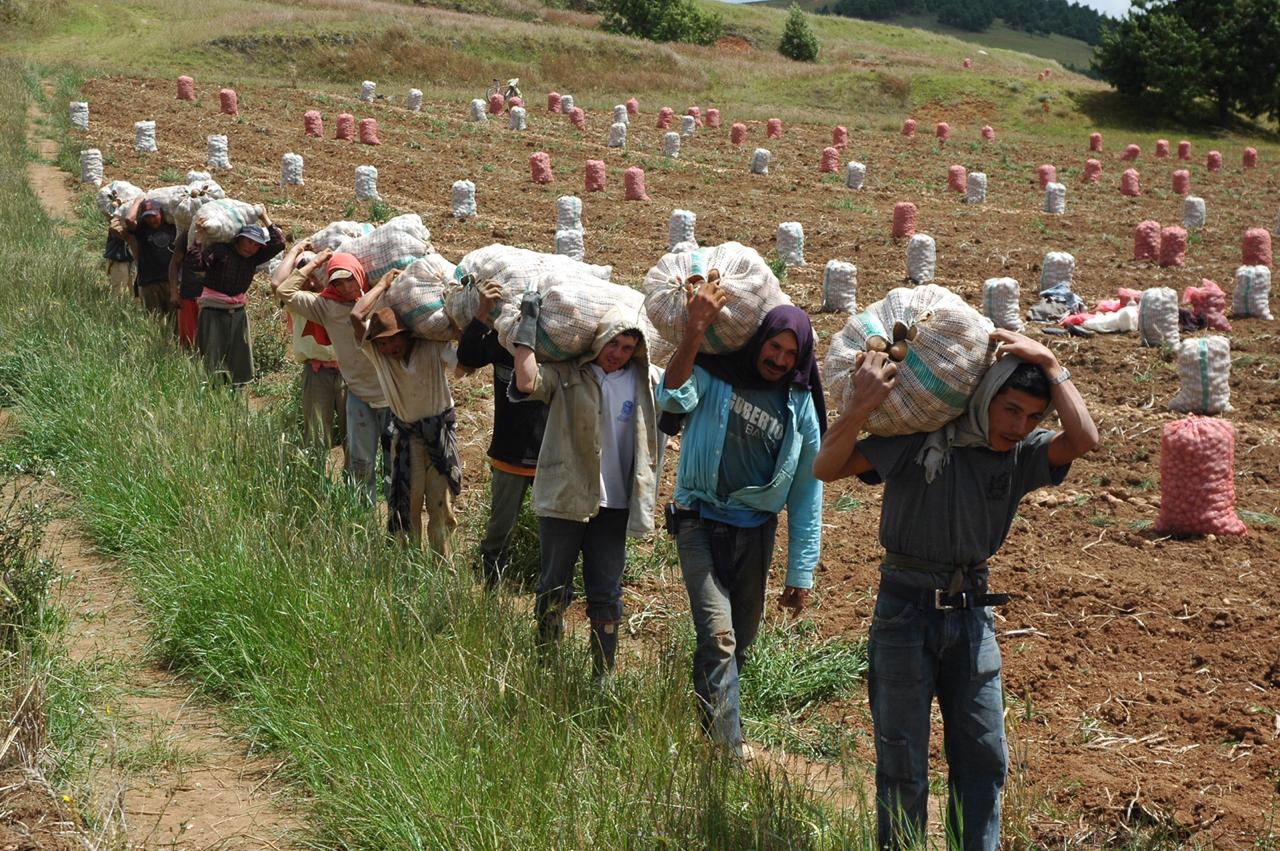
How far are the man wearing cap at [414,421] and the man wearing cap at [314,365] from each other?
0.81 m

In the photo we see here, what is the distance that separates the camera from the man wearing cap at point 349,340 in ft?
22.4

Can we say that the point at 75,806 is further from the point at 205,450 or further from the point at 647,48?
the point at 647,48

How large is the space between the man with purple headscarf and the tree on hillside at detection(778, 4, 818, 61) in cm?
6812

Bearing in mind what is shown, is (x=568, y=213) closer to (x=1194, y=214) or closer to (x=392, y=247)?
(x=1194, y=214)

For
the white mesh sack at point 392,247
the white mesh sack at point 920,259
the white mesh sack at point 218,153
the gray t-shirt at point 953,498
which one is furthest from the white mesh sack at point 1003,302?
the white mesh sack at point 218,153

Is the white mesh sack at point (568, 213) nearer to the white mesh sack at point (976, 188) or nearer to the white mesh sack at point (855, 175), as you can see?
the white mesh sack at point (855, 175)

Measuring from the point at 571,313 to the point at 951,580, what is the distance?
1867 mm

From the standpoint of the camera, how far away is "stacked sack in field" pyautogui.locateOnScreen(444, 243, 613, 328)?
5602mm

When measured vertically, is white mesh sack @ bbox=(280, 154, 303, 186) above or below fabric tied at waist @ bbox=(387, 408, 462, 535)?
below

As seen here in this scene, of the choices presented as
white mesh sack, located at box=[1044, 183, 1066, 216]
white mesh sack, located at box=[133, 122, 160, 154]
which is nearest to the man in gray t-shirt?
white mesh sack, located at box=[1044, 183, 1066, 216]

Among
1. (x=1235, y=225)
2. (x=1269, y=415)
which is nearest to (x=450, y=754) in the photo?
(x=1269, y=415)

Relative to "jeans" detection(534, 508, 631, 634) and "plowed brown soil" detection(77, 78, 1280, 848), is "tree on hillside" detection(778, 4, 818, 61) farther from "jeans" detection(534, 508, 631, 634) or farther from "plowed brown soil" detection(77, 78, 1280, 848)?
"jeans" detection(534, 508, 631, 634)

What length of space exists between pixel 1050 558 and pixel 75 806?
17.5 ft

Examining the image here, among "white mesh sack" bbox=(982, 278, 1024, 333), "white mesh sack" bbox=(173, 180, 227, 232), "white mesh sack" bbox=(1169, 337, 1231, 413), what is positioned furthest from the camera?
"white mesh sack" bbox=(982, 278, 1024, 333)
